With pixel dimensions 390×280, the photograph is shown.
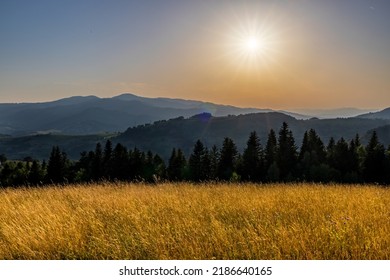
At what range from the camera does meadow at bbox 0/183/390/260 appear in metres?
5.06

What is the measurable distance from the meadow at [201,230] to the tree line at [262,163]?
27176 mm

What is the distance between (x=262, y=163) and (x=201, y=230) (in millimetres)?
44344

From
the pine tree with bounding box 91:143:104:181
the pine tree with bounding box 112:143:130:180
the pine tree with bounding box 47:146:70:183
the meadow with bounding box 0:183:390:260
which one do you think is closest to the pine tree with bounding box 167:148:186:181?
the pine tree with bounding box 112:143:130:180

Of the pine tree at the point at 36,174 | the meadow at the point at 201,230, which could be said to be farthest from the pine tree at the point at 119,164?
the meadow at the point at 201,230

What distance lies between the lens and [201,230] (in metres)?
5.75

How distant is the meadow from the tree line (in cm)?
2718

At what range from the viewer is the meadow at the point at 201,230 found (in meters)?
5.06

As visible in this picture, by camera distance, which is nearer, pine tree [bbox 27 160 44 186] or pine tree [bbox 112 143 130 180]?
pine tree [bbox 112 143 130 180]

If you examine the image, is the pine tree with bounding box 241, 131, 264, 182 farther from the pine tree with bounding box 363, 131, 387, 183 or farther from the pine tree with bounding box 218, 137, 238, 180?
the pine tree with bounding box 363, 131, 387, 183

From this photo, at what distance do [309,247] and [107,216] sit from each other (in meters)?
4.00

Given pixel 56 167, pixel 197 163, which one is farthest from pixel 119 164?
pixel 197 163

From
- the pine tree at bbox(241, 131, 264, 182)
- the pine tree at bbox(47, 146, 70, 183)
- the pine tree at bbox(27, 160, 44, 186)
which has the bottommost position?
the pine tree at bbox(27, 160, 44, 186)

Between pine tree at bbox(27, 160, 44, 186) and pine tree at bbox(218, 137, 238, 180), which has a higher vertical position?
pine tree at bbox(218, 137, 238, 180)
